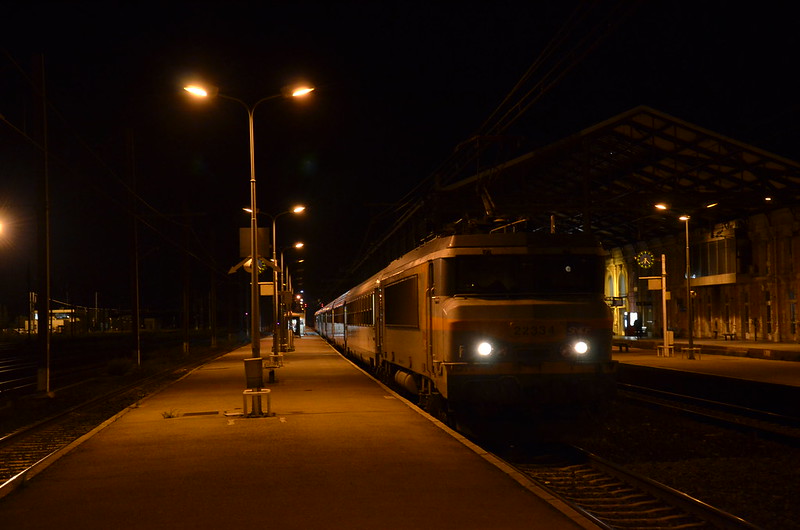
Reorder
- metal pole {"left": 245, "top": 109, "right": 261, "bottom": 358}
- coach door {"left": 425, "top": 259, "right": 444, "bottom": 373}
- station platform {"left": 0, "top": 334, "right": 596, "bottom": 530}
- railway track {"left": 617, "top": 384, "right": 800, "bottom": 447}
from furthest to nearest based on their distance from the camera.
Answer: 1. metal pole {"left": 245, "top": 109, "right": 261, "bottom": 358}
2. railway track {"left": 617, "top": 384, "right": 800, "bottom": 447}
3. coach door {"left": 425, "top": 259, "right": 444, "bottom": 373}
4. station platform {"left": 0, "top": 334, "right": 596, "bottom": 530}

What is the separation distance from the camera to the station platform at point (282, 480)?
750 cm

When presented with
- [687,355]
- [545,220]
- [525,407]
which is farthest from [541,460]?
[545,220]

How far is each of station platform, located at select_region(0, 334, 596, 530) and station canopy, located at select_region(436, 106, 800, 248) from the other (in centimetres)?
2072

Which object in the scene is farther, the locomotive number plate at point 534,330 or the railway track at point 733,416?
the railway track at point 733,416

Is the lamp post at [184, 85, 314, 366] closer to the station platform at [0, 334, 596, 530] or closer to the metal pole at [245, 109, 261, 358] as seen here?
the metal pole at [245, 109, 261, 358]

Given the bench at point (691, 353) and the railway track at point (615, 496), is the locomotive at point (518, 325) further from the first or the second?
the bench at point (691, 353)

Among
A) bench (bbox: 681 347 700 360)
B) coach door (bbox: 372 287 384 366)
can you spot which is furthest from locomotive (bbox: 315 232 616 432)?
bench (bbox: 681 347 700 360)

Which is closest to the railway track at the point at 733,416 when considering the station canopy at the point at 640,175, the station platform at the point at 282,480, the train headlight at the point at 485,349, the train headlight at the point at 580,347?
the train headlight at the point at 580,347

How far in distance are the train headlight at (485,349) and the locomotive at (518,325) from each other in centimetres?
1

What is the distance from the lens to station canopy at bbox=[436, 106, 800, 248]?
36.4 meters

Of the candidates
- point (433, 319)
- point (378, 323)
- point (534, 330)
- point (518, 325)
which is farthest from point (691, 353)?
point (518, 325)

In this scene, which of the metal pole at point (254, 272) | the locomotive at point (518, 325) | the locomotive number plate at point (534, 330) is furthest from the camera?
the metal pole at point (254, 272)

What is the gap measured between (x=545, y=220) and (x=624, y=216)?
6119mm

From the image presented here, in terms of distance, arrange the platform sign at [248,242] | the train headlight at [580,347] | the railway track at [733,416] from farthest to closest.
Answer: the platform sign at [248,242] < the railway track at [733,416] < the train headlight at [580,347]
